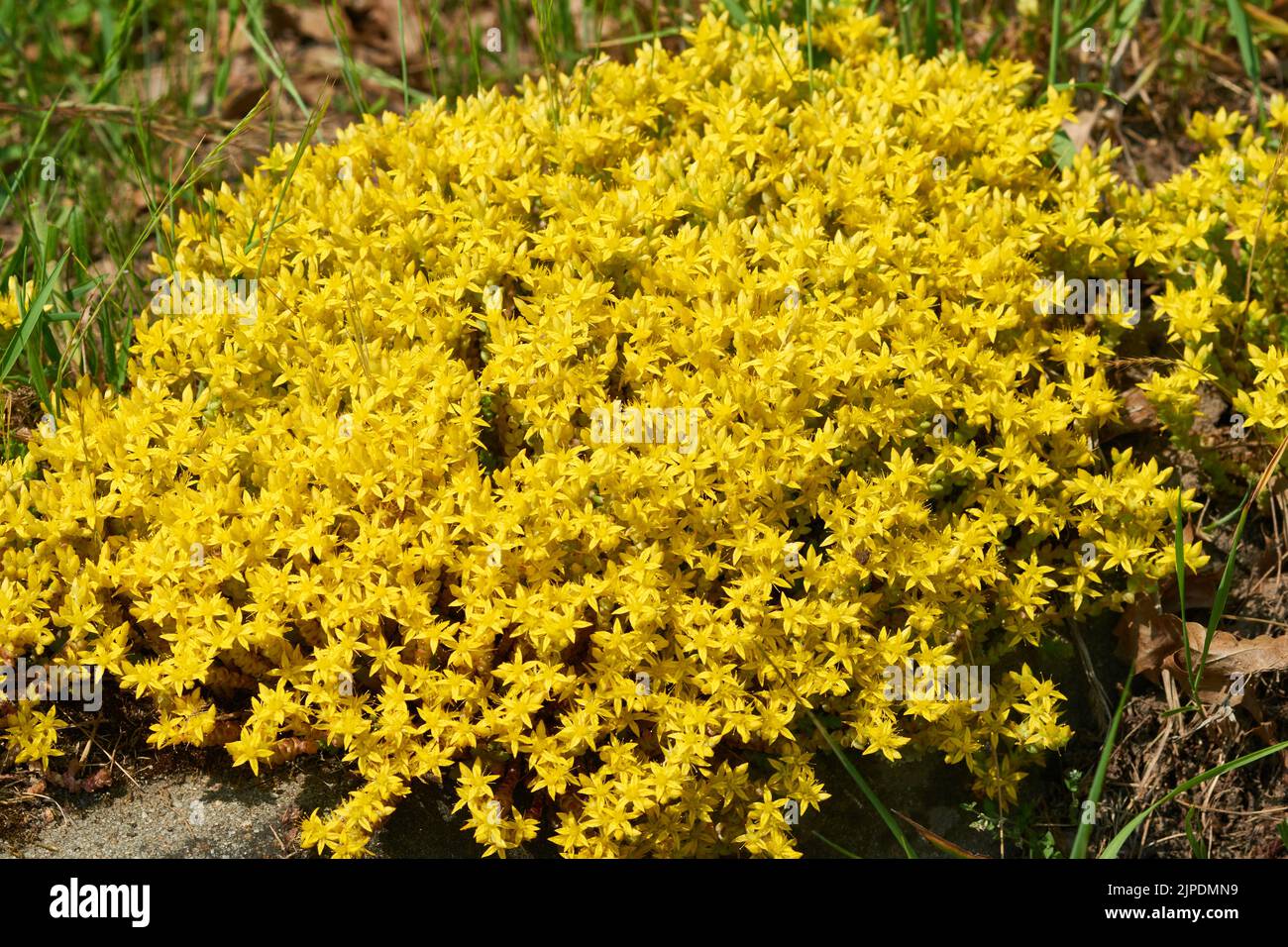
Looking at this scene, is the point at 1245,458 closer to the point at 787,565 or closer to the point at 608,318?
the point at 787,565

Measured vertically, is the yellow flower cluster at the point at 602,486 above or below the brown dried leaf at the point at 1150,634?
above

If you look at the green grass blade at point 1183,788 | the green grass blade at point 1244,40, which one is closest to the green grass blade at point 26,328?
the green grass blade at point 1183,788
